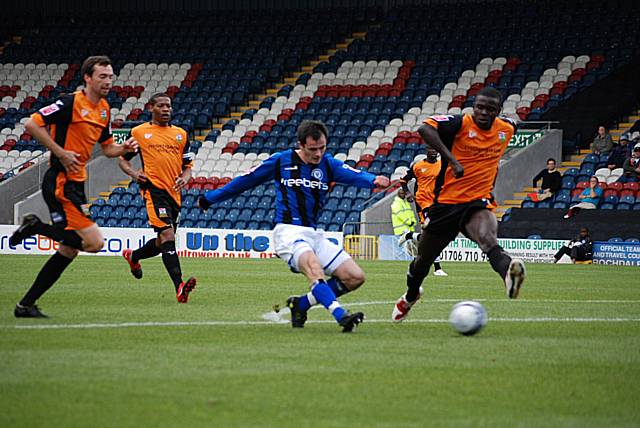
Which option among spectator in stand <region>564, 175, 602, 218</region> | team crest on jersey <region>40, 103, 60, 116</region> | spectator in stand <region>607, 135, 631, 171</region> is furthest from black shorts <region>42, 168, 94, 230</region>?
spectator in stand <region>607, 135, 631, 171</region>

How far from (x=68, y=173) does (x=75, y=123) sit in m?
0.51

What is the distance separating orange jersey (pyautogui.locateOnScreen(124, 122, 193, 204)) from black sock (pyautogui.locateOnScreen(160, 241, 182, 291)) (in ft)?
2.24

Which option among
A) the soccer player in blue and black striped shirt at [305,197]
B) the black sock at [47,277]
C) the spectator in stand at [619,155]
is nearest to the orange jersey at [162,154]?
the black sock at [47,277]

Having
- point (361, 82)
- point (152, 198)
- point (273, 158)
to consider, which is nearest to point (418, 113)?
point (361, 82)

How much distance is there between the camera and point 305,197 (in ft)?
31.8

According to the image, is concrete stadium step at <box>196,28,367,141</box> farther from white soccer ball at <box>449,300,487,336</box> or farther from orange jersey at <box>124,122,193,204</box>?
white soccer ball at <box>449,300,487,336</box>

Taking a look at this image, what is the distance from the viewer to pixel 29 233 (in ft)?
33.2

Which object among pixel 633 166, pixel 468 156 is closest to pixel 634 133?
pixel 633 166

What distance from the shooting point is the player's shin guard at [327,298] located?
9.02m

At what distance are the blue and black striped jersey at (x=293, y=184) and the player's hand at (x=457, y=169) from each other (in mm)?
788

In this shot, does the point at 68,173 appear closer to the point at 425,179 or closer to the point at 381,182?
the point at 381,182

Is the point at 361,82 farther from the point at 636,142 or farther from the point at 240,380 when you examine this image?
the point at 240,380

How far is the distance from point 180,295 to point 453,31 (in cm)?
2911

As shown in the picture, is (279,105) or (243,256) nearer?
(243,256)
